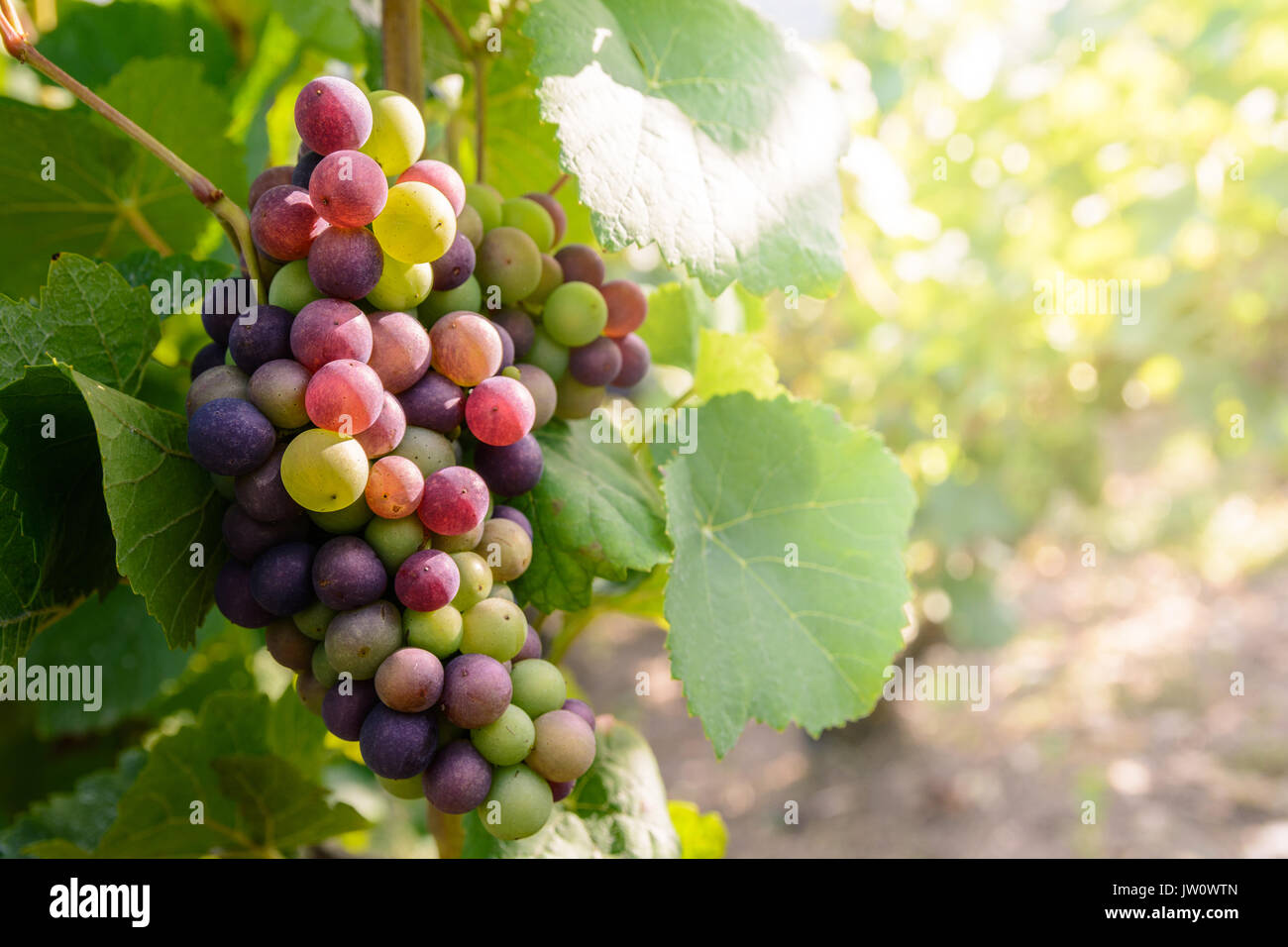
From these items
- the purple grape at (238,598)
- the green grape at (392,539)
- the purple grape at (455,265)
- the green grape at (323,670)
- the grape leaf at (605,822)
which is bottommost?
the grape leaf at (605,822)

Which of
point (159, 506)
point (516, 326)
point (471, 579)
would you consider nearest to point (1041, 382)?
point (516, 326)

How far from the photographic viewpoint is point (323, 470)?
1.52ft

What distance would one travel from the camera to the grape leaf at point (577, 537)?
1.93ft

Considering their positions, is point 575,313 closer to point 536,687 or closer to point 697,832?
point 536,687

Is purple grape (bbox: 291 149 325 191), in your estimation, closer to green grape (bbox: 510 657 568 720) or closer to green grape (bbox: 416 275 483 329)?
green grape (bbox: 416 275 483 329)

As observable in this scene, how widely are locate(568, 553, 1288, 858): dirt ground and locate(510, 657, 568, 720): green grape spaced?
7.37 ft

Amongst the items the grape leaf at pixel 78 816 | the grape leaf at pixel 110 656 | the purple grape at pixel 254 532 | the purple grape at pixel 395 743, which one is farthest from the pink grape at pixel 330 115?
the grape leaf at pixel 78 816

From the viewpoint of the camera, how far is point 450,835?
71 centimetres

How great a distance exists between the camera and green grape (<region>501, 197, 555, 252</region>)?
24.4 inches

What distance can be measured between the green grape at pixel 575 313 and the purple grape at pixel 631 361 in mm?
59

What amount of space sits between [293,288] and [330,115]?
0.10 meters

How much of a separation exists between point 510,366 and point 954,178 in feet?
7.55

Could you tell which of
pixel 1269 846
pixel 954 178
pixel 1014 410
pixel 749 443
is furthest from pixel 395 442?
pixel 1269 846

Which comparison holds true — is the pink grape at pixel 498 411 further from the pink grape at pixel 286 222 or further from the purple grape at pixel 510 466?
the pink grape at pixel 286 222
